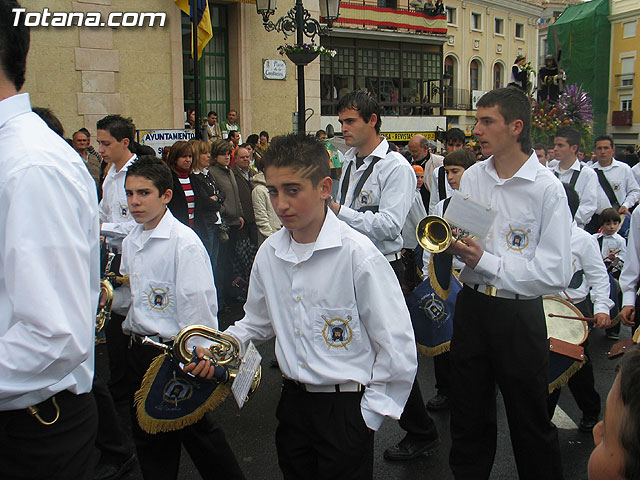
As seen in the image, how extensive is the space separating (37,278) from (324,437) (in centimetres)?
134

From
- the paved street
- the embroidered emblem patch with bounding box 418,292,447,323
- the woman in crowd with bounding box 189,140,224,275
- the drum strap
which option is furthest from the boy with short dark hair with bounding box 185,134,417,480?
the woman in crowd with bounding box 189,140,224,275

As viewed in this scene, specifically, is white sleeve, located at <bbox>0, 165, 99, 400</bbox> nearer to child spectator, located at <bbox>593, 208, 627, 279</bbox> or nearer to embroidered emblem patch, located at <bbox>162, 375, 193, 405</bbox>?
embroidered emblem patch, located at <bbox>162, 375, 193, 405</bbox>

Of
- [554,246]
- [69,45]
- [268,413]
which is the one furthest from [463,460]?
[69,45]

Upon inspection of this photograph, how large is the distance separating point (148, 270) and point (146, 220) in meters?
0.33

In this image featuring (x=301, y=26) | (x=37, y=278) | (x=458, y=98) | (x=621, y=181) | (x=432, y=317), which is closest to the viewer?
(x=37, y=278)

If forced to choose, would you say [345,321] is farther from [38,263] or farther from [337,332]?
[38,263]

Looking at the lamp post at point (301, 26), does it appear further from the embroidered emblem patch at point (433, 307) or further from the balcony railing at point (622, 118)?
the balcony railing at point (622, 118)

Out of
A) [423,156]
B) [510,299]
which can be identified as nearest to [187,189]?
[423,156]

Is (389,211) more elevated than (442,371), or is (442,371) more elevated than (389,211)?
(389,211)

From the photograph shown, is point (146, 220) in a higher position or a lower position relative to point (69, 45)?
lower

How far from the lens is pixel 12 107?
172 cm

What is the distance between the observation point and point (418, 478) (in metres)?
3.74

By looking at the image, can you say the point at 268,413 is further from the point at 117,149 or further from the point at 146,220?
the point at 117,149

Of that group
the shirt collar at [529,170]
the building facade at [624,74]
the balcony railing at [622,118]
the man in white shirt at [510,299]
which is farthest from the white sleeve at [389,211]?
the balcony railing at [622,118]
